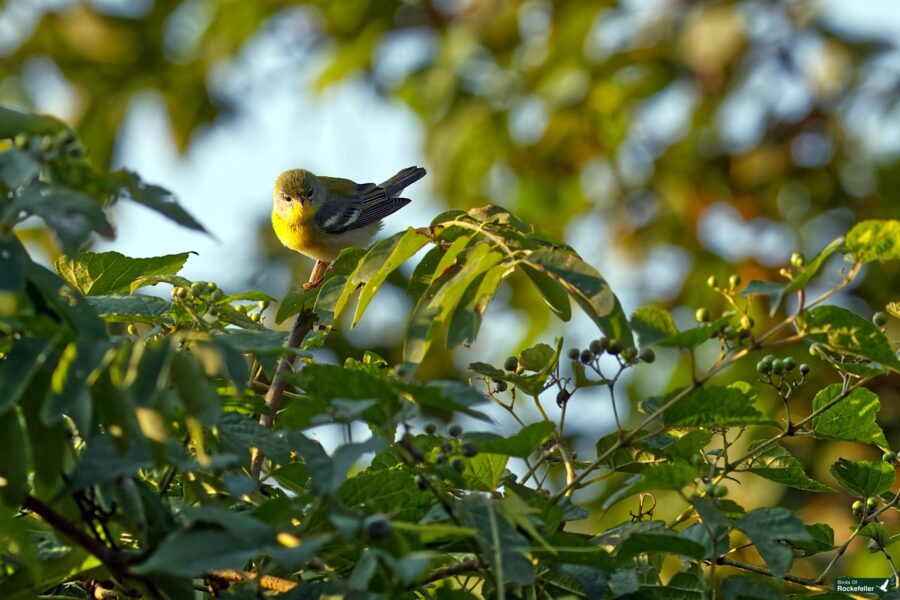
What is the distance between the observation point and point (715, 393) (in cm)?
162

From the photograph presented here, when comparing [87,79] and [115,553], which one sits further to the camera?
[87,79]

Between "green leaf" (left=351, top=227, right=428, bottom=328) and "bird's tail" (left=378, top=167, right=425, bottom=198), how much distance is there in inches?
166

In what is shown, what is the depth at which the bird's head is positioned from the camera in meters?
6.16

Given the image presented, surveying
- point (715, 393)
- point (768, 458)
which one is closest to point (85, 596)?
point (715, 393)

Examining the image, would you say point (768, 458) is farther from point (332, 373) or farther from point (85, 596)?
point (85, 596)

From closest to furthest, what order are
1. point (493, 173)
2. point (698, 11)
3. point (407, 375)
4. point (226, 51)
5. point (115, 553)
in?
point (115, 553)
point (407, 375)
point (698, 11)
point (493, 173)
point (226, 51)

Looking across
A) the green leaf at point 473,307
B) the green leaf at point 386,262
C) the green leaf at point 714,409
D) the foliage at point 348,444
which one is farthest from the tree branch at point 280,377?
the green leaf at point 714,409

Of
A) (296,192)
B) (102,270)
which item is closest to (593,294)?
(102,270)

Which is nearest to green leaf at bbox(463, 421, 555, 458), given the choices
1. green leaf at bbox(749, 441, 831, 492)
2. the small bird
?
green leaf at bbox(749, 441, 831, 492)

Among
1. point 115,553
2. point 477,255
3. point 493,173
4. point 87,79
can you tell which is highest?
point 87,79

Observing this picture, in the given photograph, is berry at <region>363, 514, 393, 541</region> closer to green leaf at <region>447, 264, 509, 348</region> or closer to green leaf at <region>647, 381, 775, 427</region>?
green leaf at <region>447, 264, 509, 348</region>

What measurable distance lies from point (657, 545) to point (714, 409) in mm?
265

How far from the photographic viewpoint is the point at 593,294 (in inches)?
64.2

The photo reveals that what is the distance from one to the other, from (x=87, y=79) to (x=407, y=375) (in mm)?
8168
